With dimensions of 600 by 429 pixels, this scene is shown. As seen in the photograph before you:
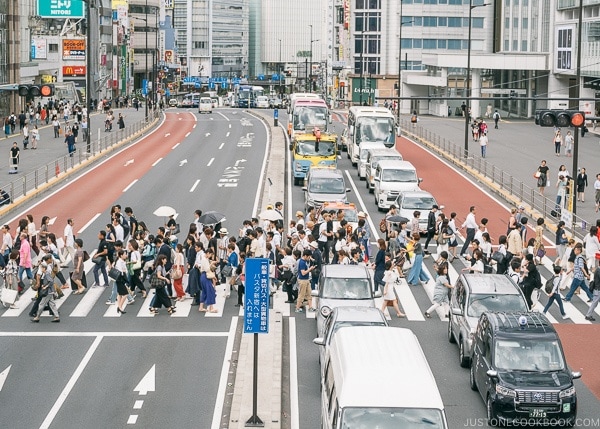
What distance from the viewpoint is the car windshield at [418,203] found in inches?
1480

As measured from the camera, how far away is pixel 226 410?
62.7ft

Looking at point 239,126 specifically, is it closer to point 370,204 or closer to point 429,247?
point 370,204

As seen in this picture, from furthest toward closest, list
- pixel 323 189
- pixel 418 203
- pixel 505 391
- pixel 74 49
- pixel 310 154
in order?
pixel 74 49 → pixel 310 154 → pixel 323 189 → pixel 418 203 → pixel 505 391

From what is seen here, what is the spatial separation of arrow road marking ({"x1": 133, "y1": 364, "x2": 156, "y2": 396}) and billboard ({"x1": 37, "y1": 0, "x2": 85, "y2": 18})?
96720mm

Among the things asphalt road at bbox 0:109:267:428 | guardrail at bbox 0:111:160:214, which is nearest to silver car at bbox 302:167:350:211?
asphalt road at bbox 0:109:267:428

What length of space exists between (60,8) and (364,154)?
228 ft

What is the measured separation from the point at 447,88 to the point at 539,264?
75849mm

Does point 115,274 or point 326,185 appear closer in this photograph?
point 115,274

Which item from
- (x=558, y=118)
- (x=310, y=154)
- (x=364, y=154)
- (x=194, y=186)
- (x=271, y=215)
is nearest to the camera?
(x=271, y=215)

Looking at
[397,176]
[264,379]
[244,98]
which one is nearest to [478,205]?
[397,176]

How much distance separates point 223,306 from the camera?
27.3 meters

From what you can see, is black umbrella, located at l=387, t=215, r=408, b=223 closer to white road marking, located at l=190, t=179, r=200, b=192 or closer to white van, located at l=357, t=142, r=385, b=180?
white road marking, located at l=190, t=179, r=200, b=192

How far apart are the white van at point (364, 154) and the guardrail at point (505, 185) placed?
489 cm

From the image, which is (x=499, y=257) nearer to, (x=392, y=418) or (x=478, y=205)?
(x=478, y=205)
